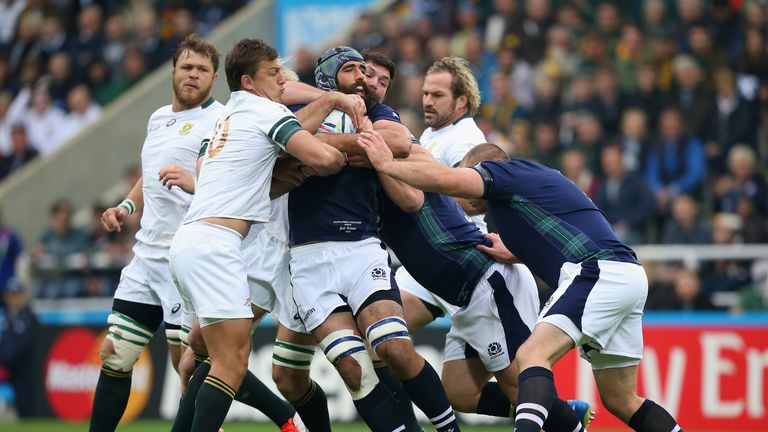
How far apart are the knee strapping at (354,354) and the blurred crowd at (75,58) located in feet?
45.4

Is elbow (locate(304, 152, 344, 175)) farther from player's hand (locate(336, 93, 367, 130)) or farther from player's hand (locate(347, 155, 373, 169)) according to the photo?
player's hand (locate(336, 93, 367, 130))

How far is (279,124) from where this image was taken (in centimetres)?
729

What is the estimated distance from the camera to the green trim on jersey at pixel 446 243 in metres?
8.07

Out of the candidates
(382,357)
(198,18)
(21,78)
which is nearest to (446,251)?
(382,357)

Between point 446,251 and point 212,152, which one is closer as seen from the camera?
point 212,152

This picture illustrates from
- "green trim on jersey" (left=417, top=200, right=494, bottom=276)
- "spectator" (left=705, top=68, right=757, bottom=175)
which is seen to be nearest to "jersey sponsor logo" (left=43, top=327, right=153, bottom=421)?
"spectator" (left=705, top=68, right=757, bottom=175)

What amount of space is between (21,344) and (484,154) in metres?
9.89

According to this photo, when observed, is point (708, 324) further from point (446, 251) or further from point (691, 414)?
point (446, 251)

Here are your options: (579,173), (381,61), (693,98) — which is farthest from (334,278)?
(693,98)

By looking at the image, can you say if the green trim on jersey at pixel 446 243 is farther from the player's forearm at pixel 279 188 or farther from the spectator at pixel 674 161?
the spectator at pixel 674 161

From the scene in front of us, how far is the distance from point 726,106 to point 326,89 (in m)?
8.28

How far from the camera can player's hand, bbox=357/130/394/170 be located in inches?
289

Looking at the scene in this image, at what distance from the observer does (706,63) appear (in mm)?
15461

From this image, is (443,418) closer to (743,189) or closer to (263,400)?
(263,400)
